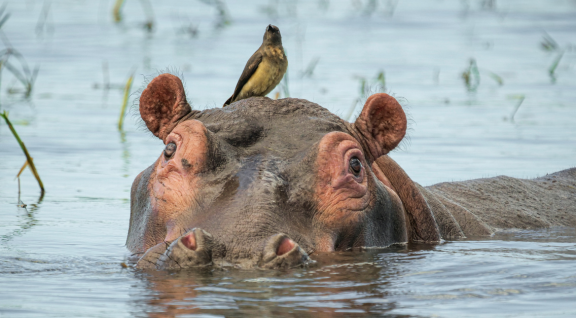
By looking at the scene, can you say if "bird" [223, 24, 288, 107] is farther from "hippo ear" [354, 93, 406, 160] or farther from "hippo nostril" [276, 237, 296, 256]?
"hippo nostril" [276, 237, 296, 256]

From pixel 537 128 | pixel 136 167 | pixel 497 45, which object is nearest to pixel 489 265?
pixel 136 167

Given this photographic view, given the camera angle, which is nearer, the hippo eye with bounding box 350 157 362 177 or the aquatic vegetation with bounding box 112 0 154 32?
the hippo eye with bounding box 350 157 362 177

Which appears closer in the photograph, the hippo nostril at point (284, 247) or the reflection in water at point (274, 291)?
the reflection in water at point (274, 291)

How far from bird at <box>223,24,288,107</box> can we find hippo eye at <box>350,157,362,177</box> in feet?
5.80

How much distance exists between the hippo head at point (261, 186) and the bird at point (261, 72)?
3.48 feet

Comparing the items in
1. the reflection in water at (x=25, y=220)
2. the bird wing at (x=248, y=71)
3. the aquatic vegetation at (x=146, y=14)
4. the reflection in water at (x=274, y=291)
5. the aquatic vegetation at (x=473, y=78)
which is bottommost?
the reflection in water at (x=274, y=291)

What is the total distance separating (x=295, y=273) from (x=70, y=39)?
17328 millimetres

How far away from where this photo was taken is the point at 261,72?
293 inches

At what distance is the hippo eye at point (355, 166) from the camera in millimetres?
5777

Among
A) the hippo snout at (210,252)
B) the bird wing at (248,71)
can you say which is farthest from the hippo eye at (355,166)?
the bird wing at (248,71)

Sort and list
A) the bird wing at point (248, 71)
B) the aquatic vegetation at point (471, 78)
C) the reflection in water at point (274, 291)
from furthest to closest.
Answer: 1. the aquatic vegetation at point (471, 78)
2. the bird wing at point (248, 71)
3. the reflection in water at point (274, 291)

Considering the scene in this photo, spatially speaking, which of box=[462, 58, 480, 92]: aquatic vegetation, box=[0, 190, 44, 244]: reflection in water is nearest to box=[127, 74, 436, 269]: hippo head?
box=[0, 190, 44, 244]: reflection in water

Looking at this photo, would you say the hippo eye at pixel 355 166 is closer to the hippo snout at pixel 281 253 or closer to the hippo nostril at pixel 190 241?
the hippo snout at pixel 281 253

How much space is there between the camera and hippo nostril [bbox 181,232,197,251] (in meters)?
4.90
